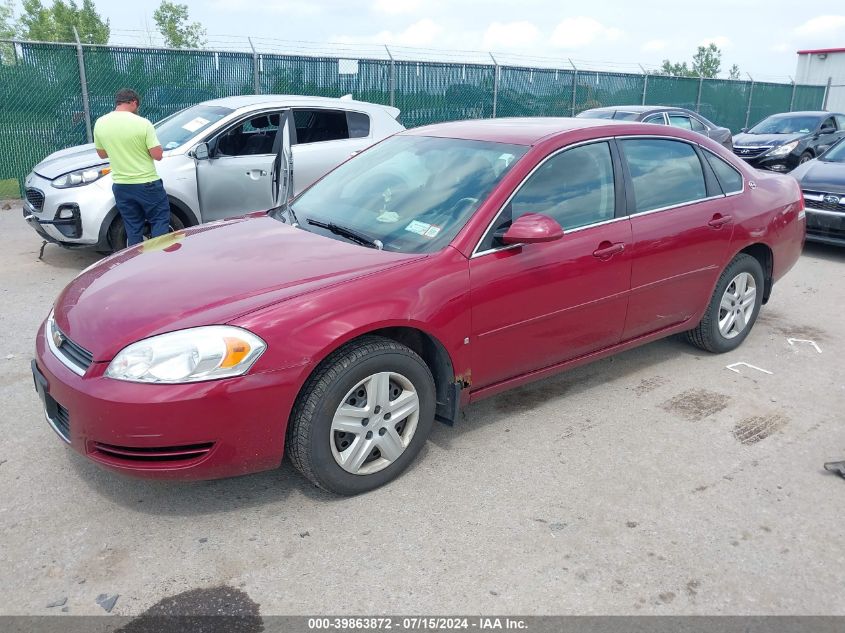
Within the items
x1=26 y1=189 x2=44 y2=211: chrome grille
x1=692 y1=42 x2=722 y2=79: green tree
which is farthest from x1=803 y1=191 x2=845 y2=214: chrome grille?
x1=692 y1=42 x2=722 y2=79: green tree

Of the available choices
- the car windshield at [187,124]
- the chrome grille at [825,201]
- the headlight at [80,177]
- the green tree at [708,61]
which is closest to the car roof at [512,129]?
the car windshield at [187,124]

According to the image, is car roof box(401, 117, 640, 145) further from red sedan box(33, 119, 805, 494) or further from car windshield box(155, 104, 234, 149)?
car windshield box(155, 104, 234, 149)

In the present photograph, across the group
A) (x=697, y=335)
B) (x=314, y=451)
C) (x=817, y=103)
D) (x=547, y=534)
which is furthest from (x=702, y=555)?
(x=817, y=103)

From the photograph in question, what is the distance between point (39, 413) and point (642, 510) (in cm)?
331

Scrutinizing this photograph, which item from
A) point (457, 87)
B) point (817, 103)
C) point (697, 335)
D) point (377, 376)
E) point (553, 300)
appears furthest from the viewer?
point (817, 103)

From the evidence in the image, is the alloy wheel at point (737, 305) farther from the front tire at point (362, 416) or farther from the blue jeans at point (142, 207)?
the blue jeans at point (142, 207)

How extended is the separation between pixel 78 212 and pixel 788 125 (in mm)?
14287

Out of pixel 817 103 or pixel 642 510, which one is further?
pixel 817 103

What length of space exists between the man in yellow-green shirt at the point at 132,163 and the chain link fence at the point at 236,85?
16.0 feet

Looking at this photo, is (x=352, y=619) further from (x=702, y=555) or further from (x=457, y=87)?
(x=457, y=87)

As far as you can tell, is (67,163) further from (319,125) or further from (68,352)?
(68,352)

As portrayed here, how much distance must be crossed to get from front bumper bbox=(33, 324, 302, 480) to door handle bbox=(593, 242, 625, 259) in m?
1.88

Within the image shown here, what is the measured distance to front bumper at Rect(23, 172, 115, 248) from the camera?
21.8 ft

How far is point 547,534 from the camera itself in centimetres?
300
